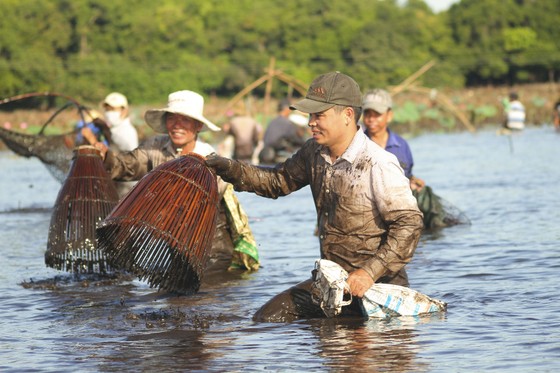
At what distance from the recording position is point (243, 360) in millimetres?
6465

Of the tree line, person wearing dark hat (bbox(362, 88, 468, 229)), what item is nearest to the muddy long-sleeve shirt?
person wearing dark hat (bbox(362, 88, 468, 229))

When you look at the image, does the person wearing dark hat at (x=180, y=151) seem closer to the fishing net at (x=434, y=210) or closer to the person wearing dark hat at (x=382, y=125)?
the person wearing dark hat at (x=382, y=125)

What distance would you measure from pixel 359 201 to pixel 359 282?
534 mm

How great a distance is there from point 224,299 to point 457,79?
86.9 metres

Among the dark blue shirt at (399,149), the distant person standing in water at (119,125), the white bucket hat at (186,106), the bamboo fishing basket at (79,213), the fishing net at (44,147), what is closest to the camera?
the white bucket hat at (186,106)

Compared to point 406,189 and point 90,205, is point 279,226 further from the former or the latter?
point 406,189

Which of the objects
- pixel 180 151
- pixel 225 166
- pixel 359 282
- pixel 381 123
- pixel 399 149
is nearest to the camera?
pixel 359 282

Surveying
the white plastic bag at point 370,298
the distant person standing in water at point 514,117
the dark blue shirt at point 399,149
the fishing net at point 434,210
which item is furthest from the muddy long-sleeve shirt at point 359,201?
the distant person standing in water at point 514,117

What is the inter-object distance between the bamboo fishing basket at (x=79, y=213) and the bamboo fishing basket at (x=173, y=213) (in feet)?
6.35

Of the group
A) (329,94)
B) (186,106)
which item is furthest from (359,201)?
(186,106)

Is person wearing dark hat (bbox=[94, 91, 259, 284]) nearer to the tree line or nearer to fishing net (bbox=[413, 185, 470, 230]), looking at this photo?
fishing net (bbox=[413, 185, 470, 230])

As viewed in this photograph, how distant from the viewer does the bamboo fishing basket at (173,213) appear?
6832mm

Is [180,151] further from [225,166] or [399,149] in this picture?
[399,149]

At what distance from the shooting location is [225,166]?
7.03m
